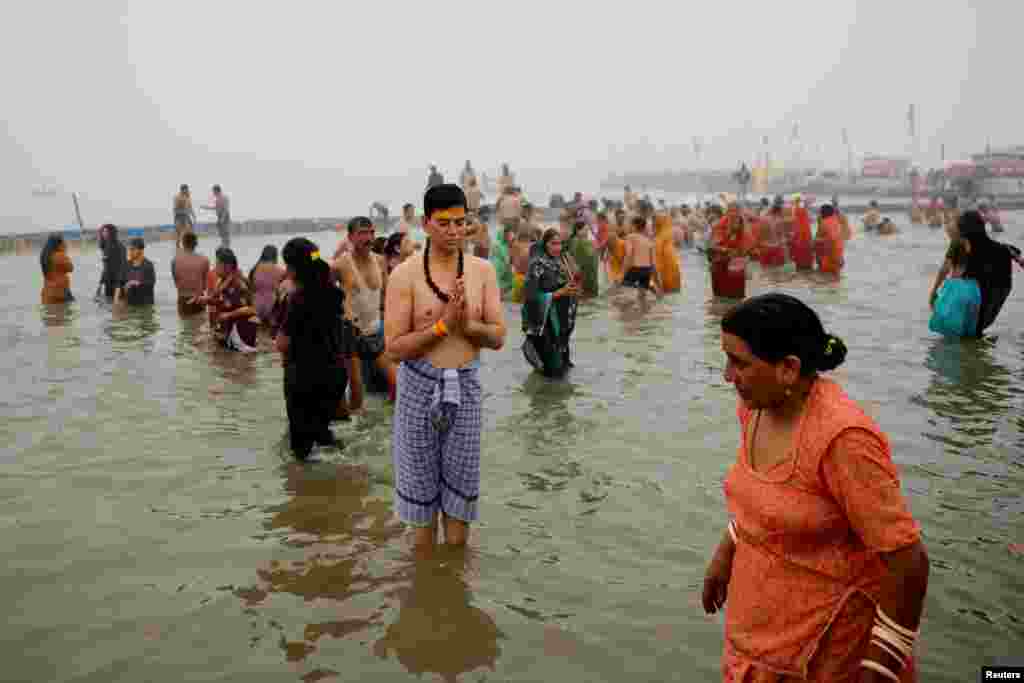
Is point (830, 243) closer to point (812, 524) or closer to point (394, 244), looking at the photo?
point (394, 244)

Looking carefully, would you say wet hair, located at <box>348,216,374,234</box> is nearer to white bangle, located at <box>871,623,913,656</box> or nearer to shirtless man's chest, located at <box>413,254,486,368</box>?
shirtless man's chest, located at <box>413,254,486,368</box>

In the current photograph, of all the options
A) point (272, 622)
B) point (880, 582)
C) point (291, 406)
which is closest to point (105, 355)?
point (291, 406)

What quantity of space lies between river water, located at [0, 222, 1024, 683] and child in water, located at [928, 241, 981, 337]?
0.36m

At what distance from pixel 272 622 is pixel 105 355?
7.32m

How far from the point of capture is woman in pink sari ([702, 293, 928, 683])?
6.31 feet

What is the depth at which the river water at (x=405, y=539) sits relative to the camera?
369cm

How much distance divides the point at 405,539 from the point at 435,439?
96 centimetres

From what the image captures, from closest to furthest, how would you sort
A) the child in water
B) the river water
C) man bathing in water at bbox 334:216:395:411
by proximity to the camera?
the river water
man bathing in water at bbox 334:216:395:411
the child in water

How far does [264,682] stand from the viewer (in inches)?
136

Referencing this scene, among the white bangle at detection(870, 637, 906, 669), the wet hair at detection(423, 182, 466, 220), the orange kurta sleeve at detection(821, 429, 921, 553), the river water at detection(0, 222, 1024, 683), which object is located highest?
the wet hair at detection(423, 182, 466, 220)

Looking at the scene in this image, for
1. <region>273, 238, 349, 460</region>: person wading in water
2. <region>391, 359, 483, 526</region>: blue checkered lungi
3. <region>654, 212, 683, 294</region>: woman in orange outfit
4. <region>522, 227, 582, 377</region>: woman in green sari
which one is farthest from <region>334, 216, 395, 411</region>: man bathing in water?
<region>654, 212, 683, 294</region>: woman in orange outfit

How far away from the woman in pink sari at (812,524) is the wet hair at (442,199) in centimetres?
204

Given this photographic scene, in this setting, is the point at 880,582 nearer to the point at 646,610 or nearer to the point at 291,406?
the point at 646,610

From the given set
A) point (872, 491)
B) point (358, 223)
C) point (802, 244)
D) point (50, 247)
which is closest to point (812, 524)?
point (872, 491)
